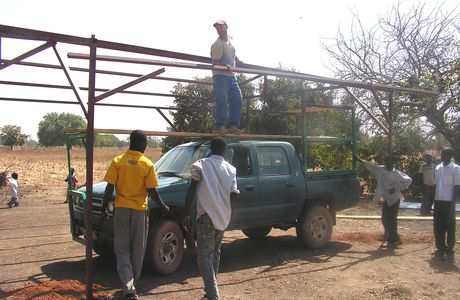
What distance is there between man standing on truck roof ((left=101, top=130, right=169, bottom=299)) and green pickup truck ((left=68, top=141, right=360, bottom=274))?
0.84 meters

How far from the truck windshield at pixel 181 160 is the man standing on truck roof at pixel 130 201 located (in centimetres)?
164

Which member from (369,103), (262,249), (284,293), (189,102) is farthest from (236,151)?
(369,103)

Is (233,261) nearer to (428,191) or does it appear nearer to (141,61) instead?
(141,61)

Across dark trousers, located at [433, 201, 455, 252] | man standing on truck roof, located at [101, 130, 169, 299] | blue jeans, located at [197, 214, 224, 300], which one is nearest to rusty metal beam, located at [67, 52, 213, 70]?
man standing on truck roof, located at [101, 130, 169, 299]

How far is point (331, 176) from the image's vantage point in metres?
8.46

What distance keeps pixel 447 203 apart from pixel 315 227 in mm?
2233

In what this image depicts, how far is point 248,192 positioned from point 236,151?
715 mm

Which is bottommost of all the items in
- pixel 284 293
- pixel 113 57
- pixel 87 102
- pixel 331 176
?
pixel 284 293

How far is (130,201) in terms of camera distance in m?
5.13

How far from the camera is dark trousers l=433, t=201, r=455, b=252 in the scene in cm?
748

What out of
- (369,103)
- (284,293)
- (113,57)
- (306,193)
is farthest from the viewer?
(369,103)

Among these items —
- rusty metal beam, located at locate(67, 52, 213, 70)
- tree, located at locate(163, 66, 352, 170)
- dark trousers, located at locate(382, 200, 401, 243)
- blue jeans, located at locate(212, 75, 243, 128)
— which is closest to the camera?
rusty metal beam, located at locate(67, 52, 213, 70)

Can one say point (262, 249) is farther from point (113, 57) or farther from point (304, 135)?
point (113, 57)

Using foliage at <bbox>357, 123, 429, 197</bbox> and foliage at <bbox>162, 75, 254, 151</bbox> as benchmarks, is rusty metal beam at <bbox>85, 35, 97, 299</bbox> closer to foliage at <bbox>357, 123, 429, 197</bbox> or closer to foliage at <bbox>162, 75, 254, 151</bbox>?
foliage at <bbox>162, 75, 254, 151</bbox>
